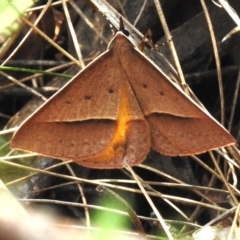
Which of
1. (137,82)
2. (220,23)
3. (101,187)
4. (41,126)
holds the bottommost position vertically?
(101,187)

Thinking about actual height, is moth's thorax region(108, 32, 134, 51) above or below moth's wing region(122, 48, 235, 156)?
above

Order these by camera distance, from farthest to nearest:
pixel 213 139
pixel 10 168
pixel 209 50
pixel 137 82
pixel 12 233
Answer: pixel 209 50 < pixel 10 168 < pixel 137 82 < pixel 213 139 < pixel 12 233

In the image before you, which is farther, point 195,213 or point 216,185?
point 216,185

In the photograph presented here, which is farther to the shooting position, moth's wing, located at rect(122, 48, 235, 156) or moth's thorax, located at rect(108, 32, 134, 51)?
moth's thorax, located at rect(108, 32, 134, 51)

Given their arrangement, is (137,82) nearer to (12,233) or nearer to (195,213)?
(195,213)

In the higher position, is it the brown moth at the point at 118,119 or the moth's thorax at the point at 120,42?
the moth's thorax at the point at 120,42

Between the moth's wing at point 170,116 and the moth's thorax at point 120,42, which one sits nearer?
the moth's wing at point 170,116

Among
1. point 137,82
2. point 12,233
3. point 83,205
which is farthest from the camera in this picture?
point 83,205

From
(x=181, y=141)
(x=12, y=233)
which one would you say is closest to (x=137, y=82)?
(x=181, y=141)
